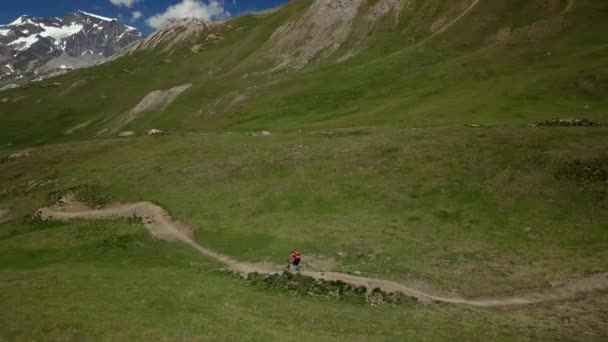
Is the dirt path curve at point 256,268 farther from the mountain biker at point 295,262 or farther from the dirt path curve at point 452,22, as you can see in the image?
the dirt path curve at point 452,22

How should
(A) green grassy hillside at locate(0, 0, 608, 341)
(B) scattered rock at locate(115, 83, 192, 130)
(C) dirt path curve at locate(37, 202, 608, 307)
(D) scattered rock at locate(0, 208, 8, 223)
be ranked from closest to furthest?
(A) green grassy hillside at locate(0, 0, 608, 341), (C) dirt path curve at locate(37, 202, 608, 307), (D) scattered rock at locate(0, 208, 8, 223), (B) scattered rock at locate(115, 83, 192, 130)

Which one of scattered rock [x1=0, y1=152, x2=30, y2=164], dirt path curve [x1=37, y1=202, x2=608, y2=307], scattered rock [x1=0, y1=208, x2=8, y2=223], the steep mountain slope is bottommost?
dirt path curve [x1=37, y1=202, x2=608, y2=307]

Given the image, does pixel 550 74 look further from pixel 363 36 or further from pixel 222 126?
pixel 363 36

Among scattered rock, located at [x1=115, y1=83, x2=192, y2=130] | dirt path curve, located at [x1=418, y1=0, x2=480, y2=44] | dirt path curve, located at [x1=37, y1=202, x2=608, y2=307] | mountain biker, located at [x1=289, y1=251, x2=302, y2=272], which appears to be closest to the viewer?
dirt path curve, located at [x1=37, y1=202, x2=608, y2=307]

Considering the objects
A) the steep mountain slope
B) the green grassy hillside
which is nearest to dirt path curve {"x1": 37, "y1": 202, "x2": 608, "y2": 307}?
the green grassy hillside

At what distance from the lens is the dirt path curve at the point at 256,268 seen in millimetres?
33581

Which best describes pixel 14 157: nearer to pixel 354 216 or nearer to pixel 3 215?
pixel 3 215

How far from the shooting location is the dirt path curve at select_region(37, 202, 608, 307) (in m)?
33.6

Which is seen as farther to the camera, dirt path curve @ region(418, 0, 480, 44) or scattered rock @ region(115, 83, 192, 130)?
scattered rock @ region(115, 83, 192, 130)

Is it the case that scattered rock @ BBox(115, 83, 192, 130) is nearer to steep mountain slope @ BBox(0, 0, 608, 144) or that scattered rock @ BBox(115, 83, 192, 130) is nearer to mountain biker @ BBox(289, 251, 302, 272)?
steep mountain slope @ BBox(0, 0, 608, 144)

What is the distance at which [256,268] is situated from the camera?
43.2 metres

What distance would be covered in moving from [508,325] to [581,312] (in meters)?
5.28

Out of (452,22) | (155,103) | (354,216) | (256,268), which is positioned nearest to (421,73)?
(452,22)

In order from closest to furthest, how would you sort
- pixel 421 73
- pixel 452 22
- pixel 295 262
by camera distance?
pixel 295 262 → pixel 421 73 → pixel 452 22
